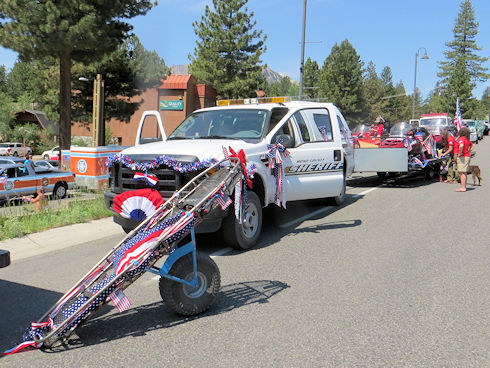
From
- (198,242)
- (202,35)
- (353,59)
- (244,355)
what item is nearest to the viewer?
(244,355)

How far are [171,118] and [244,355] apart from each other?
47.1 m

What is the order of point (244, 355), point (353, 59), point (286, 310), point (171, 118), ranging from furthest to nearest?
point (353, 59) → point (171, 118) → point (286, 310) → point (244, 355)

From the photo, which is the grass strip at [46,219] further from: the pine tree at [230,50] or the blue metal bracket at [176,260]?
the pine tree at [230,50]

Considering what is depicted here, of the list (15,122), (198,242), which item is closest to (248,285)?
(198,242)

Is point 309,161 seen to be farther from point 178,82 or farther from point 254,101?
point 178,82

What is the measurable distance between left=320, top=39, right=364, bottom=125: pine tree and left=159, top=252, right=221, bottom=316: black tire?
53.8 m

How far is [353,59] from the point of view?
57312 millimetres

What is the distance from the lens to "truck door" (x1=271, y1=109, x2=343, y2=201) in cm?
804

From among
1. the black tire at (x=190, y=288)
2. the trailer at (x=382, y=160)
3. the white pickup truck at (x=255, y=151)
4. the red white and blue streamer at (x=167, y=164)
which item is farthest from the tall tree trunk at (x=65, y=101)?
the black tire at (x=190, y=288)

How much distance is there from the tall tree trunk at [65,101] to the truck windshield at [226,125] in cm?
1724

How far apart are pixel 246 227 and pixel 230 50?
39.0m

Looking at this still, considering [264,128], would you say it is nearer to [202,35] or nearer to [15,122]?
[202,35]

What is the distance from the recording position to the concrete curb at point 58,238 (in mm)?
6996

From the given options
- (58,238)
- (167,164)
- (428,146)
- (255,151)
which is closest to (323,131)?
(255,151)
